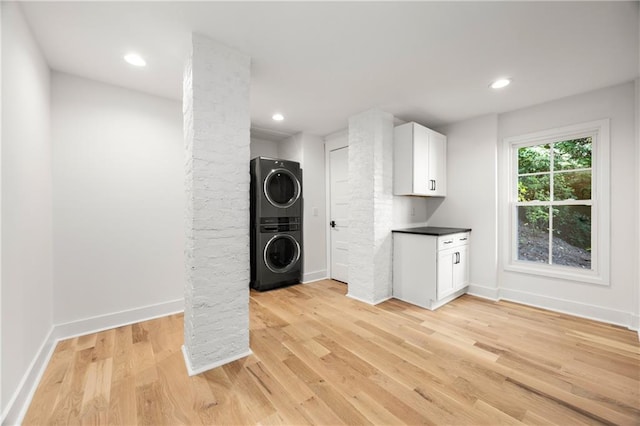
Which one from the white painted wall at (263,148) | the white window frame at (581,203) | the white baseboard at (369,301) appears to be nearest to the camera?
the white window frame at (581,203)

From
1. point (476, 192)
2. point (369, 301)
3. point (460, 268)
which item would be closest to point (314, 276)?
point (369, 301)

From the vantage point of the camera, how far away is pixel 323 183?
434 cm

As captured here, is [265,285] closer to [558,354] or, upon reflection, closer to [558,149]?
[558,354]

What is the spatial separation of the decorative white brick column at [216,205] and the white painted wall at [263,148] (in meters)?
2.42

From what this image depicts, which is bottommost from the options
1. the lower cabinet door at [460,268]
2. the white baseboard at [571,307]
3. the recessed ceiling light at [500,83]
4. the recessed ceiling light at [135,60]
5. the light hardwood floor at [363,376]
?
the light hardwood floor at [363,376]

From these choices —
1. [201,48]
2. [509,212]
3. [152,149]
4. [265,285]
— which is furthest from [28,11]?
[509,212]

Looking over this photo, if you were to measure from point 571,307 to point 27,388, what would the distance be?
4582mm

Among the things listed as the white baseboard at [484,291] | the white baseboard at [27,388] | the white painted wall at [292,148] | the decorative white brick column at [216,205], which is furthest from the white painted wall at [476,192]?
the white baseboard at [27,388]

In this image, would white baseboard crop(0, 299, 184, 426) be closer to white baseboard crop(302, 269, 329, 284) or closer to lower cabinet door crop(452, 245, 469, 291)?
white baseboard crop(302, 269, 329, 284)

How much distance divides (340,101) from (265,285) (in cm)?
255

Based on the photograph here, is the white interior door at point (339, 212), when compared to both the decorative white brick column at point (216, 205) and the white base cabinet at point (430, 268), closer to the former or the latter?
the white base cabinet at point (430, 268)

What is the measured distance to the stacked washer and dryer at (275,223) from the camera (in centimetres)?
357

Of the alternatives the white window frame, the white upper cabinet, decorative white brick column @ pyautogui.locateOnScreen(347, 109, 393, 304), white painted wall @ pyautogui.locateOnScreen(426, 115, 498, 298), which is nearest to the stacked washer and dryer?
decorative white brick column @ pyautogui.locateOnScreen(347, 109, 393, 304)

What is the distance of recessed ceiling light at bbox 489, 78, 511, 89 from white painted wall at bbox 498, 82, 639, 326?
891 millimetres
